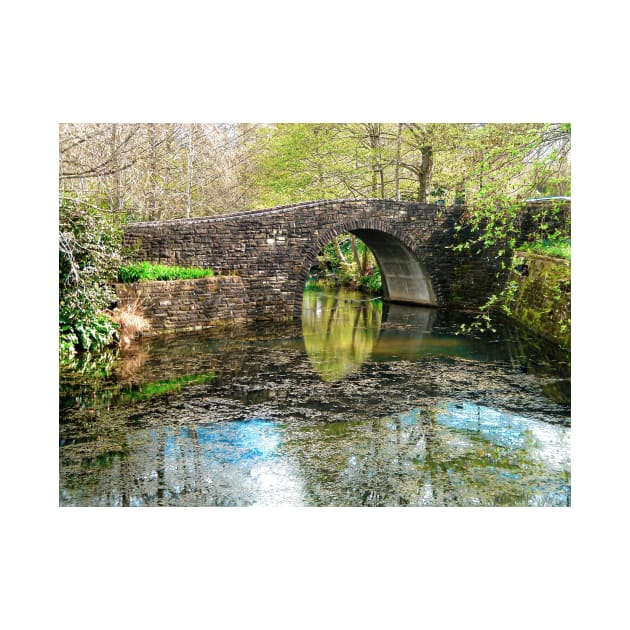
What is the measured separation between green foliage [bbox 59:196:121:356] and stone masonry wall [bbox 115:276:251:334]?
4.51ft

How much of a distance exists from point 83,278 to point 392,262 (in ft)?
33.8

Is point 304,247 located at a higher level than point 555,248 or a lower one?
higher

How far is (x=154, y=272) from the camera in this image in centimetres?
1336

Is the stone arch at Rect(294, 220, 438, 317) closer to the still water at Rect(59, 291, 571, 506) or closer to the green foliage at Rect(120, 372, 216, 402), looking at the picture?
the still water at Rect(59, 291, 571, 506)

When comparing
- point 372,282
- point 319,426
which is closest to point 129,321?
point 319,426

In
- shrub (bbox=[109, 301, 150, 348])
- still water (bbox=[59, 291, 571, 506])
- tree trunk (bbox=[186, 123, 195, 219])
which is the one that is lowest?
still water (bbox=[59, 291, 571, 506])

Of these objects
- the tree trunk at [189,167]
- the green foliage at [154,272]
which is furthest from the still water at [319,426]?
the tree trunk at [189,167]

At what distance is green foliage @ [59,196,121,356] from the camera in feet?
33.7

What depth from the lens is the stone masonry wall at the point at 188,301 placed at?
12797 mm

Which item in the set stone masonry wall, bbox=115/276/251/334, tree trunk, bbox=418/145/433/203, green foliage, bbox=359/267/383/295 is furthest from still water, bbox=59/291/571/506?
green foliage, bbox=359/267/383/295

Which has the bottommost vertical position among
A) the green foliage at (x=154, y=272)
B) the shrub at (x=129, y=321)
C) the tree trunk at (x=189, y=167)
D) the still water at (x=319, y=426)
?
the still water at (x=319, y=426)

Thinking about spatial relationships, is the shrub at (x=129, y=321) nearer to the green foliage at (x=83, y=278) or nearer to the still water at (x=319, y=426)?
the green foliage at (x=83, y=278)

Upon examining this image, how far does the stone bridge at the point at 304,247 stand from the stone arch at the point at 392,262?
0.02 m

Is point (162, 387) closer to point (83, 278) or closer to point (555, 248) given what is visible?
point (83, 278)
